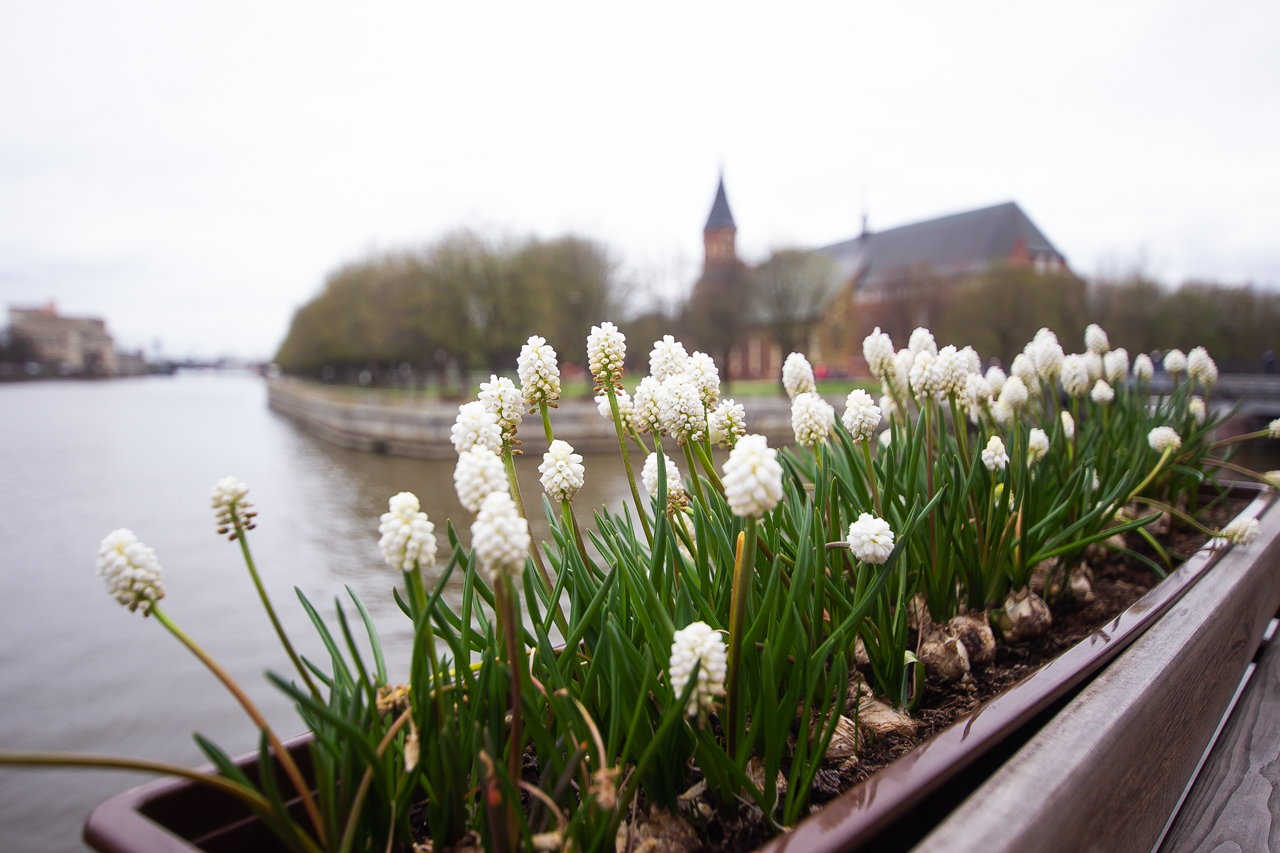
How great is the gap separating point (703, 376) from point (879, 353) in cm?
93

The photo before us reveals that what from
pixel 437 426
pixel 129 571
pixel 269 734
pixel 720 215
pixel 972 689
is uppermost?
pixel 720 215

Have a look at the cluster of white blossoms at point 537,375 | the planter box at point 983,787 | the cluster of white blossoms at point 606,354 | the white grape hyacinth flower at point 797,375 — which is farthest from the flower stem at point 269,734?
the white grape hyacinth flower at point 797,375

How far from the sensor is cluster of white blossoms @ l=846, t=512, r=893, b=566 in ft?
4.40

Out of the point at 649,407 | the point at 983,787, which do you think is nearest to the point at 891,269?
the point at 649,407

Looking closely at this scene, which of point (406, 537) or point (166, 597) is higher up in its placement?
Result: point (406, 537)

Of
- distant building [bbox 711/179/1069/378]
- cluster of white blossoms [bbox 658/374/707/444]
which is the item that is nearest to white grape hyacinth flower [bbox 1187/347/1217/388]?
cluster of white blossoms [bbox 658/374/707/444]

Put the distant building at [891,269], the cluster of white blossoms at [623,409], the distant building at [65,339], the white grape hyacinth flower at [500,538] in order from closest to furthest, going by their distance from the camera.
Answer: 1. the white grape hyacinth flower at [500,538]
2. the cluster of white blossoms at [623,409]
3. the distant building at [891,269]
4. the distant building at [65,339]

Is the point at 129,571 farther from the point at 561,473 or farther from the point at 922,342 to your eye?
the point at 922,342

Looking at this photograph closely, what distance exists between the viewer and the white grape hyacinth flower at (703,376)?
161 centimetres

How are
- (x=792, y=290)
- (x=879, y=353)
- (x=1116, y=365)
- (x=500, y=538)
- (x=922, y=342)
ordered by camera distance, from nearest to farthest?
1. (x=500, y=538)
2. (x=879, y=353)
3. (x=922, y=342)
4. (x=1116, y=365)
5. (x=792, y=290)

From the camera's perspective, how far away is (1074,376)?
3068 millimetres

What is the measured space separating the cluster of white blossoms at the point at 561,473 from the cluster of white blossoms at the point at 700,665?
0.44 m

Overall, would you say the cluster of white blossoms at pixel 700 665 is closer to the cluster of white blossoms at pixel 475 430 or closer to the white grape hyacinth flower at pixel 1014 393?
the cluster of white blossoms at pixel 475 430

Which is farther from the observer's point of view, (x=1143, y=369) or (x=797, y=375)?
(x=1143, y=369)
